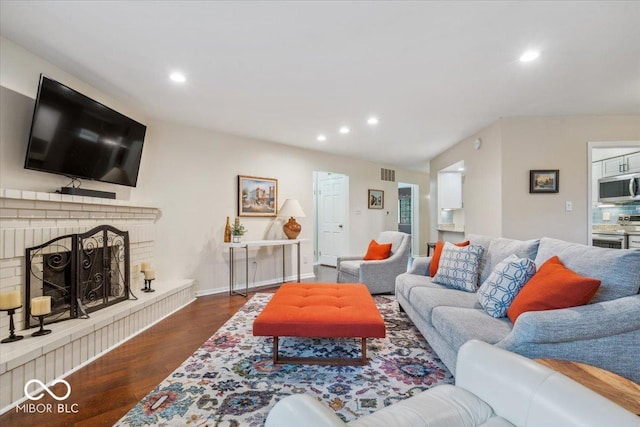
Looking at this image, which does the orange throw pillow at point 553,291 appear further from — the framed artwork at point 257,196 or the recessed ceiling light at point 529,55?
the framed artwork at point 257,196

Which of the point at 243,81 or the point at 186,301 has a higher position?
the point at 243,81

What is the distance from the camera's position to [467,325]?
167cm

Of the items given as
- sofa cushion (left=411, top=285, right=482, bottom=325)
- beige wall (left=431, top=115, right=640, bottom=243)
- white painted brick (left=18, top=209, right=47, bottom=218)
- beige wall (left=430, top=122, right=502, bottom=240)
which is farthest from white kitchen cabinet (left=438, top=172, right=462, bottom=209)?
white painted brick (left=18, top=209, right=47, bottom=218)

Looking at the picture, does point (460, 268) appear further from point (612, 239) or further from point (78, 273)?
point (612, 239)

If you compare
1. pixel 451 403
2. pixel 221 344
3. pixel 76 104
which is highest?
pixel 76 104

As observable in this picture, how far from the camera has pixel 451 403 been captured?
987 millimetres

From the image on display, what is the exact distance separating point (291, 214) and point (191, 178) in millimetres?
1481

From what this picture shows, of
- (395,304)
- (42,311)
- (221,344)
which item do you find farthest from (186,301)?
(395,304)

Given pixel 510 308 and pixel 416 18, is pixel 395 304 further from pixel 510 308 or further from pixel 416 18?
pixel 416 18

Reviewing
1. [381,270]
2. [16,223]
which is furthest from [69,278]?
[381,270]

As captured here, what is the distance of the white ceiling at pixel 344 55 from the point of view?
1735 mm

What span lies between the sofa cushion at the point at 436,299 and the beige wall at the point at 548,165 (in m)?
1.79

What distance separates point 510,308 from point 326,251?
479 cm

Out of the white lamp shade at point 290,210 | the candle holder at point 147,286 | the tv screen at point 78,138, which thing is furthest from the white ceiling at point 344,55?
the candle holder at point 147,286
